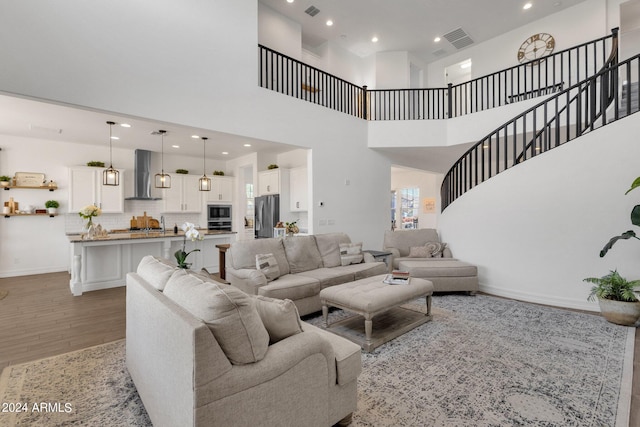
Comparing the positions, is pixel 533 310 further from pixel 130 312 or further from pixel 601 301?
pixel 130 312

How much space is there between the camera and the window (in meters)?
11.9

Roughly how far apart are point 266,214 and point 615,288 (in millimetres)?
6131

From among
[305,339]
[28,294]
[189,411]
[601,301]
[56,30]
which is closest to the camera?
[189,411]

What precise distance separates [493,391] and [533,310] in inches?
96.5

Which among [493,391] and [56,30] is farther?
[56,30]

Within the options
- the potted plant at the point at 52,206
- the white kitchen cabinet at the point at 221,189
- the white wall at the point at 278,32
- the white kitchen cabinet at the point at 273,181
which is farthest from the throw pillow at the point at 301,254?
the potted plant at the point at 52,206

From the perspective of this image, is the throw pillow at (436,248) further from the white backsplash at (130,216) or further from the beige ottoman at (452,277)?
the white backsplash at (130,216)

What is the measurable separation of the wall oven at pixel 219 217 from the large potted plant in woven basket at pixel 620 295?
7.92m

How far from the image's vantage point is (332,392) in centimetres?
175

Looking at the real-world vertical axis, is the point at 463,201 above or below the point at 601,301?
above

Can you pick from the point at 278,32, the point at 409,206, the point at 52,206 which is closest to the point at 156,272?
the point at 52,206

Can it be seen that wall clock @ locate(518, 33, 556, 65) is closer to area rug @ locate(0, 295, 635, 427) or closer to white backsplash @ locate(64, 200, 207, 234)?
area rug @ locate(0, 295, 635, 427)

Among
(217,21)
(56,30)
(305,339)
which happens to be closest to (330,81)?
(217,21)

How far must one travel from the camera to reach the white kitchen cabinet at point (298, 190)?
6762 mm
